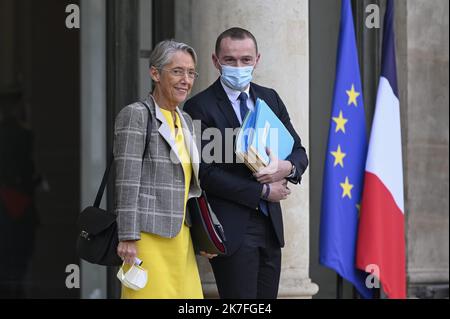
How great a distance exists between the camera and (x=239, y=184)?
21.0ft

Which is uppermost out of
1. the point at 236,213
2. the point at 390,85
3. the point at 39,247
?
the point at 390,85

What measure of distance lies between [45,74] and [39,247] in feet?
4.60

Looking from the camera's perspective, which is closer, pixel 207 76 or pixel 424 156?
pixel 207 76

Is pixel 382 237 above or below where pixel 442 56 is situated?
below

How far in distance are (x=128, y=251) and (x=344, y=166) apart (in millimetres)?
2681

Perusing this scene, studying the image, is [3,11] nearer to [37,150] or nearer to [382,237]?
[37,150]

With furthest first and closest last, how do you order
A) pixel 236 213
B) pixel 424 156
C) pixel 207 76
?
pixel 424 156 < pixel 207 76 < pixel 236 213

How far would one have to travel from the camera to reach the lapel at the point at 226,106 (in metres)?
6.55

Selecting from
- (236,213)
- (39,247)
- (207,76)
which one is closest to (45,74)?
(39,247)

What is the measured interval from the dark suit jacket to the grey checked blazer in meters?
0.31

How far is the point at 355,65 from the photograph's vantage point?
8.36 meters
